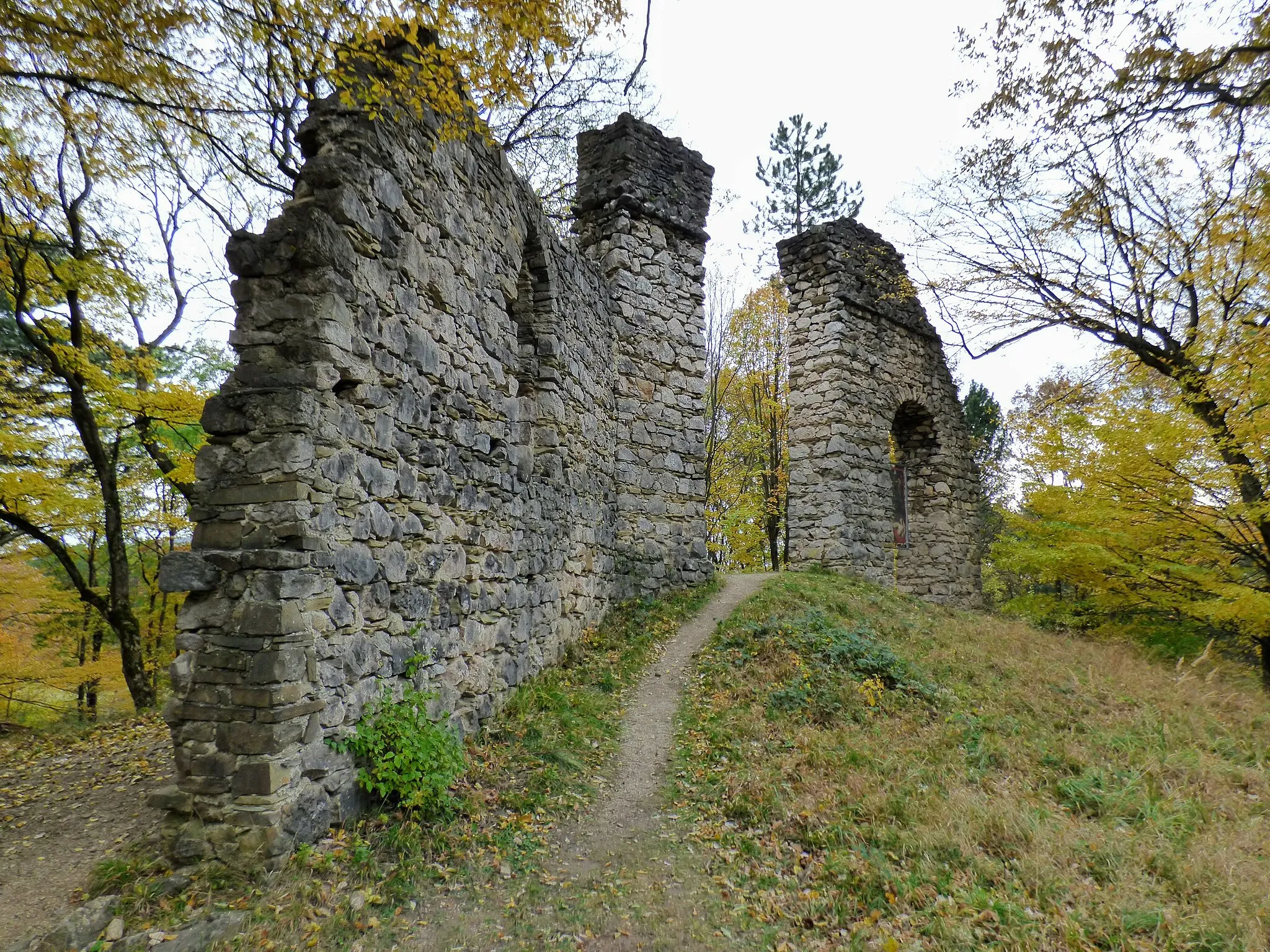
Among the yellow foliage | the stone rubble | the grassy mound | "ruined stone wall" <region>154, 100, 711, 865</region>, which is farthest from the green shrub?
the yellow foliage

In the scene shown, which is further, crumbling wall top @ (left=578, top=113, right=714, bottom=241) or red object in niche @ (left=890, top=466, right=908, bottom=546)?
red object in niche @ (left=890, top=466, right=908, bottom=546)

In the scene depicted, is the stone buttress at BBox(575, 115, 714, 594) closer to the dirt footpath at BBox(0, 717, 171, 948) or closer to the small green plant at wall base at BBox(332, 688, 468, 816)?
the small green plant at wall base at BBox(332, 688, 468, 816)

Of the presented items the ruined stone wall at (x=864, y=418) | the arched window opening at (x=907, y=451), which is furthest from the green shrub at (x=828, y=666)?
the arched window opening at (x=907, y=451)

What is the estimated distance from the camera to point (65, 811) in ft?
16.1

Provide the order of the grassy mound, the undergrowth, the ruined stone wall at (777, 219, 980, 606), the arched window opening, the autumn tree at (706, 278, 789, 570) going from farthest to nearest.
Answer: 1. the autumn tree at (706, 278, 789, 570)
2. the arched window opening
3. the ruined stone wall at (777, 219, 980, 606)
4. the grassy mound
5. the undergrowth

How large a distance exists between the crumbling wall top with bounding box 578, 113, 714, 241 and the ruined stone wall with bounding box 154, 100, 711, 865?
2425mm

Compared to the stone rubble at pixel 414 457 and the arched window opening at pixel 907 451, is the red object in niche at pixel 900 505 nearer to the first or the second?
the arched window opening at pixel 907 451

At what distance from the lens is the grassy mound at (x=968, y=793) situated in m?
3.53

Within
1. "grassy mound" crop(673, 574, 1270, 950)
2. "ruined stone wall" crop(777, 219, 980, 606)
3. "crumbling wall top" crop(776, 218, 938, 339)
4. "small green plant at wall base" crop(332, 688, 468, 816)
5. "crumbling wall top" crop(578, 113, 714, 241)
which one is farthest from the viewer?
"crumbling wall top" crop(776, 218, 938, 339)

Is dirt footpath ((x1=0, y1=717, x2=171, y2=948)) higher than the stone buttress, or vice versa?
the stone buttress

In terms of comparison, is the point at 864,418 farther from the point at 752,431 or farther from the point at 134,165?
the point at 134,165

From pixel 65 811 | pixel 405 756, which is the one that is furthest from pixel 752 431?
pixel 65 811

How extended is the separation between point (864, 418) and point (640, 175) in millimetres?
5961

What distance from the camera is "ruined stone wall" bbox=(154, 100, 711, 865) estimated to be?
3588 millimetres
